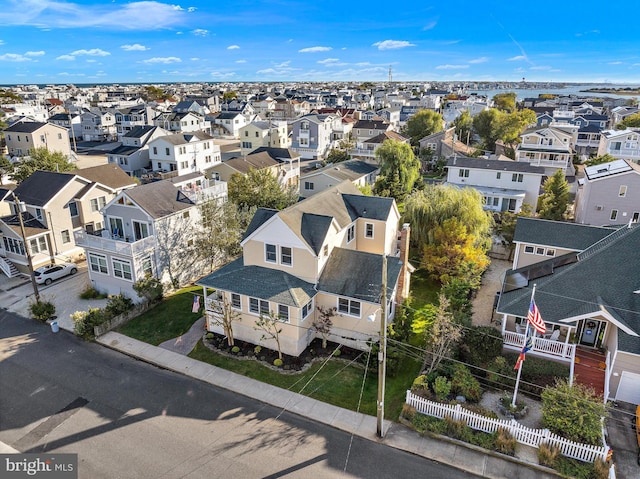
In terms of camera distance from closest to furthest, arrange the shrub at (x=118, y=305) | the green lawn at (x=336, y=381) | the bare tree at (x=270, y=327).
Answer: the green lawn at (x=336, y=381), the bare tree at (x=270, y=327), the shrub at (x=118, y=305)

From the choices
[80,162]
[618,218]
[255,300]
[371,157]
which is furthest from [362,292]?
[80,162]

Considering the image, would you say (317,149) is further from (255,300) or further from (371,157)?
(255,300)

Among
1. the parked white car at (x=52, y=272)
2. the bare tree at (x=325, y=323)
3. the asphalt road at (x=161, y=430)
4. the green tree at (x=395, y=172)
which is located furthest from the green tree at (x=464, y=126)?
the asphalt road at (x=161, y=430)

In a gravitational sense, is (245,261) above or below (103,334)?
above

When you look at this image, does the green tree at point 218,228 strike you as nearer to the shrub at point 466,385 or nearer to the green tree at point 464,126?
the shrub at point 466,385

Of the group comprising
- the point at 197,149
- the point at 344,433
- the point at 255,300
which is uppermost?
the point at 197,149

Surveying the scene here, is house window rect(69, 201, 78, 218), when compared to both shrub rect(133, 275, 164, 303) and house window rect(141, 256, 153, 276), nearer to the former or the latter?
house window rect(141, 256, 153, 276)

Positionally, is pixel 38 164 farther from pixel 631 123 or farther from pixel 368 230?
pixel 631 123

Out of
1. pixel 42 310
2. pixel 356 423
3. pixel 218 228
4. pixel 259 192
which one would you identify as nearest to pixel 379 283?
pixel 356 423

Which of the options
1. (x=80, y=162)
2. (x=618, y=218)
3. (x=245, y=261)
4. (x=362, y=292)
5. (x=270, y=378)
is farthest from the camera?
(x=80, y=162)
